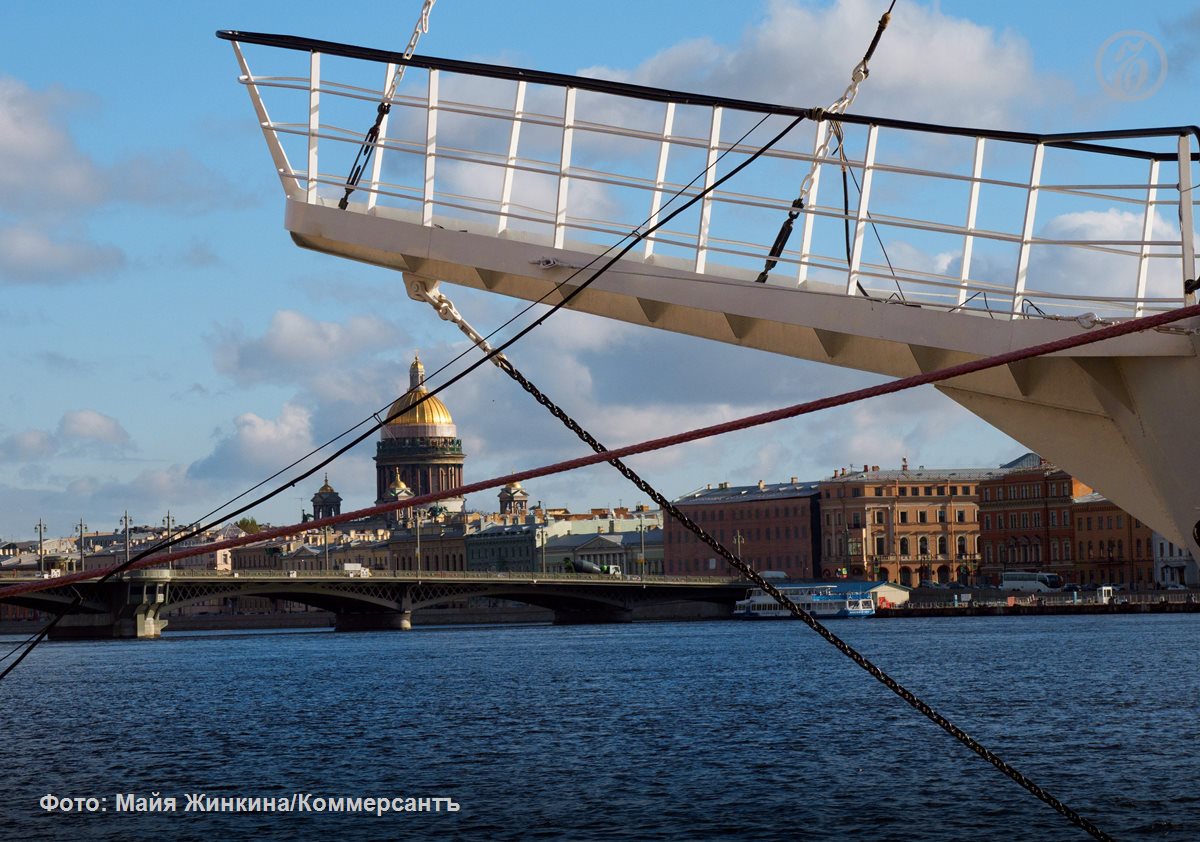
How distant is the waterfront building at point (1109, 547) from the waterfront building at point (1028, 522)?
2.86 ft

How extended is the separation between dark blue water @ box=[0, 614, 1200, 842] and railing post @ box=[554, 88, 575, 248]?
10.0 metres

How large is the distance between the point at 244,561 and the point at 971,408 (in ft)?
556

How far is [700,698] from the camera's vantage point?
38.0 metres

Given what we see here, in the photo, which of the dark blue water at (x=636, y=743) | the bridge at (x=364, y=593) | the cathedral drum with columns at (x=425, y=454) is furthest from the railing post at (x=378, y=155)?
the cathedral drum with columns at (x=425, y=454)

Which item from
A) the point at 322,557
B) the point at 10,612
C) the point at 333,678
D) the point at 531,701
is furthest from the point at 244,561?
the point at 531,701

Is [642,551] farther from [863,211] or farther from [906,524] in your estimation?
[863,211]

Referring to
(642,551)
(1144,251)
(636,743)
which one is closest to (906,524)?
(642,551)

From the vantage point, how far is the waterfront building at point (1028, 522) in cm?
11562

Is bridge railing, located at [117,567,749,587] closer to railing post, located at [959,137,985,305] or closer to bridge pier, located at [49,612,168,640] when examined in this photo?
bridge pier, located at [49,612,168,640]

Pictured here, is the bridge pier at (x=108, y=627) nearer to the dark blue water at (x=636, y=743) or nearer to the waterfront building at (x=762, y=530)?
the dark blue water at (x=636, y=743)

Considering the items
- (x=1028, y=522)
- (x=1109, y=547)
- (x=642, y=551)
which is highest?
(x=1028, y=522)

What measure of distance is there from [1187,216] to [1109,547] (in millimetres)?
107587

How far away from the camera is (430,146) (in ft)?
29.1

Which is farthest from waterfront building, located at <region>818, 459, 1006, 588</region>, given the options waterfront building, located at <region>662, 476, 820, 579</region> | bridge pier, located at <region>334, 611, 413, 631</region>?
bridge pier, located at <region>334, 611, 413, 631</region>
